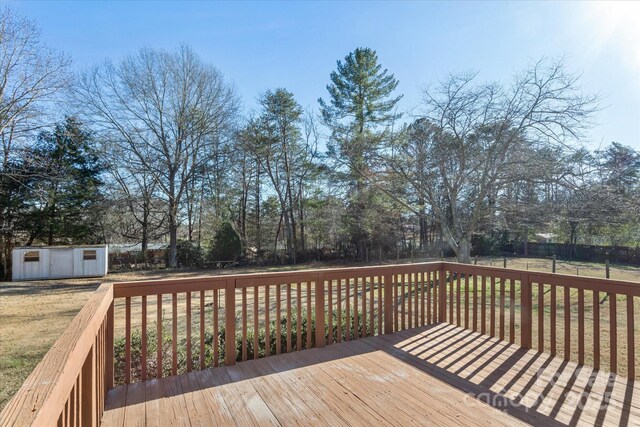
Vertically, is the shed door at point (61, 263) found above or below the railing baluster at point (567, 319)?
below

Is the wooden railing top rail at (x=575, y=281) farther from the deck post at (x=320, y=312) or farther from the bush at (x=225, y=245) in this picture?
the bush at (x=225, y=245)

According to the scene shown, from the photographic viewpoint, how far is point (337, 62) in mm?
17344

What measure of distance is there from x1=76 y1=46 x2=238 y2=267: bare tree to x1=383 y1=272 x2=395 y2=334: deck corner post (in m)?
14.2

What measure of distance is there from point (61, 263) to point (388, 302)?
13.9 m

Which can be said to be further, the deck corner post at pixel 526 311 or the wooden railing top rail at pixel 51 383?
the deck corner post at pixel 526 311

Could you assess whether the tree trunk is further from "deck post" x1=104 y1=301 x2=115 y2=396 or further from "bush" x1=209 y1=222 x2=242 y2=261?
"deck post" x1=104 y1=301 x2=115 y2=396

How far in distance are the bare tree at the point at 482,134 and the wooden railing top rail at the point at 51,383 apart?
10546 mm

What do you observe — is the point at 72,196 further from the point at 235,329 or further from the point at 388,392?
the point at 388,392

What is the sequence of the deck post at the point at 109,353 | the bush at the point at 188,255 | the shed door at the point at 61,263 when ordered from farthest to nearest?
1. the bush at the point at 188,255
2. the shed door at the point at 61,263
3. the deck post at the point at 109,353

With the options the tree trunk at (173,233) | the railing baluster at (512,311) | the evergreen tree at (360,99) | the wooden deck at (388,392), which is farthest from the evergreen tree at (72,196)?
the railing baluster at (512,311)

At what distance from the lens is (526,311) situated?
9.73ft

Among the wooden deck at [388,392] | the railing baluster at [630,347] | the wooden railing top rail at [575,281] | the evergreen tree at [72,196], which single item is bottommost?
the wooden deck at [388,392]

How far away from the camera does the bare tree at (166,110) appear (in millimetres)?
14398

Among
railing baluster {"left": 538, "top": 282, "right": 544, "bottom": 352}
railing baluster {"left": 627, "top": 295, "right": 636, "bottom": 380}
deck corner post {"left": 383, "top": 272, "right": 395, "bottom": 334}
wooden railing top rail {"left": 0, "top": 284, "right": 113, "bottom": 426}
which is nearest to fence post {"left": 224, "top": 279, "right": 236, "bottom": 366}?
wooden railing top rail {"left": 0, "top": 284, "right": 113, "bottom": 426}
